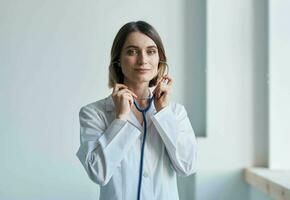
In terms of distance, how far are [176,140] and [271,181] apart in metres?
0.88

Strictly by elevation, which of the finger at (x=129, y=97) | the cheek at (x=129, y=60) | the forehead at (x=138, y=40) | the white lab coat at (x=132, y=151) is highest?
the forehead at (x=138, y=40)

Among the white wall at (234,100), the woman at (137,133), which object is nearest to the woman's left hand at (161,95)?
the woman at (137,133)

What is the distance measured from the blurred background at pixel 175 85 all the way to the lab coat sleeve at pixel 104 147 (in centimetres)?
129

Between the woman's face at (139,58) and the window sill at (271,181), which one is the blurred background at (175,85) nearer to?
the window sill at (271,181)

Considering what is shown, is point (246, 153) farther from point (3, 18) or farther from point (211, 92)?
point (3, 18)

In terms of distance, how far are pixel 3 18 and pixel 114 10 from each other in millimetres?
690

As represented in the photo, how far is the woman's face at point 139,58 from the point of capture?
4.41ft

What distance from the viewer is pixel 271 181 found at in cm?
201

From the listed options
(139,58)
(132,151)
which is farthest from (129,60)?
(132,151)

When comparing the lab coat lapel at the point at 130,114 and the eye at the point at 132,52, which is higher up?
the eye at the point at 132,52

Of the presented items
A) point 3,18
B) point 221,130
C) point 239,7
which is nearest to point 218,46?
point 239,7

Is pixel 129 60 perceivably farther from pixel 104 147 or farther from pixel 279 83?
pixel 279 83

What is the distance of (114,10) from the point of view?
8.71ft

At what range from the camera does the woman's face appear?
1.34 m
